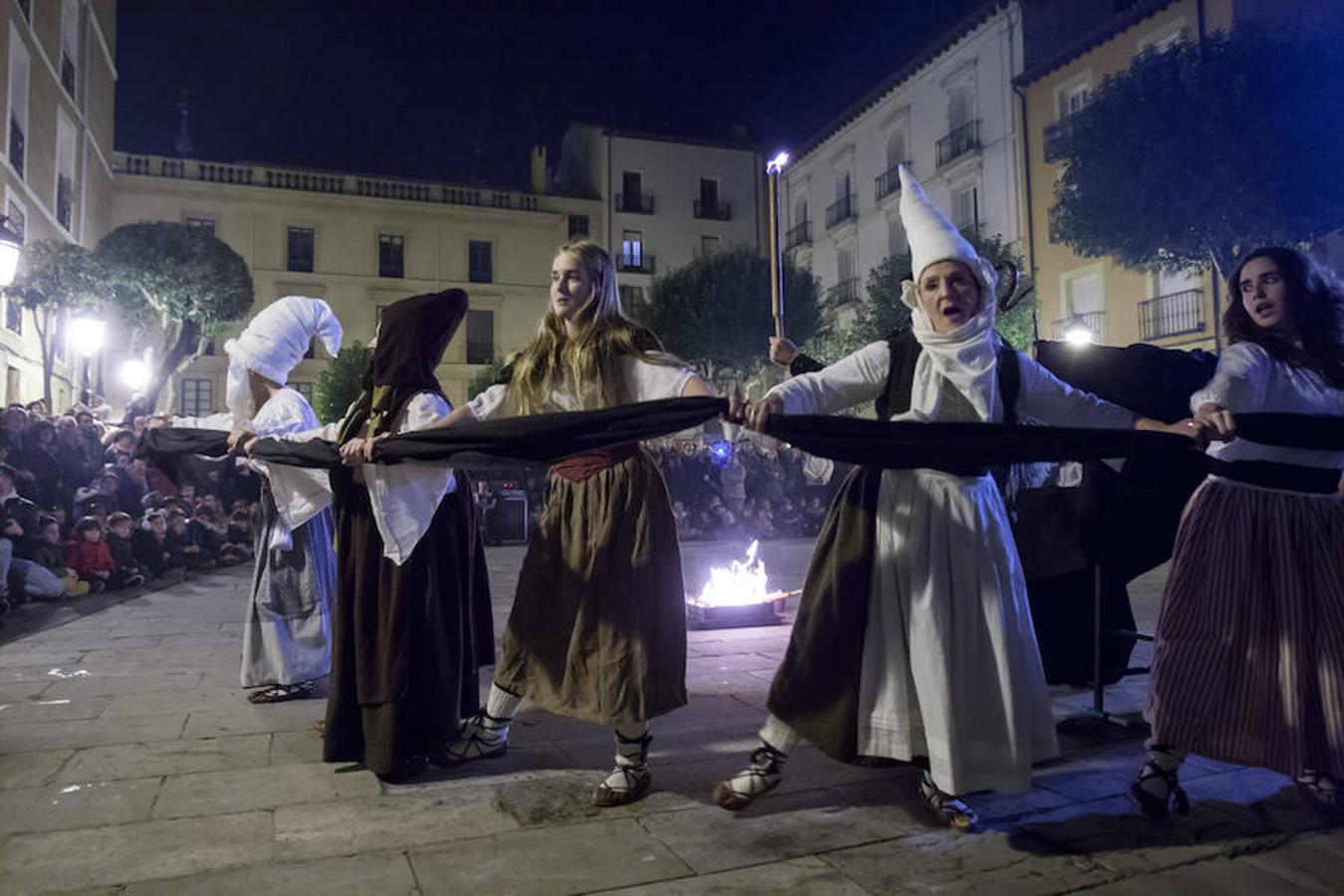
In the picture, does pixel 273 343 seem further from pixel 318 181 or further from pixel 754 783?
pixel 318 181

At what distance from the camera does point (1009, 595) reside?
283 cm

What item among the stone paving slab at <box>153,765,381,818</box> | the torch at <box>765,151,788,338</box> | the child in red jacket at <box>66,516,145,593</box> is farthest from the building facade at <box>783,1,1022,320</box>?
the stone paving slab at <box>153,765,381,818</box>

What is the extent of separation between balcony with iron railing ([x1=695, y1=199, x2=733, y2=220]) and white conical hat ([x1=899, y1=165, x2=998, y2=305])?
3756 cm

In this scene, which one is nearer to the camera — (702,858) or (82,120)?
(702,858)

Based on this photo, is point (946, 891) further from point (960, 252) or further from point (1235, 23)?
point (1235, 23)

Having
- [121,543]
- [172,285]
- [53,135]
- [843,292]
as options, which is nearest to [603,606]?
[121,543]

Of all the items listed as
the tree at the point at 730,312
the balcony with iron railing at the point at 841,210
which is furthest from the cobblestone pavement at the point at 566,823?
the balcony with iron railing at the point at 841,210

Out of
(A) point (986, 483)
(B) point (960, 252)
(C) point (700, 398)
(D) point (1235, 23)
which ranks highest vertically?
(D) point (1235, 23)

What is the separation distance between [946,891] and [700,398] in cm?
155

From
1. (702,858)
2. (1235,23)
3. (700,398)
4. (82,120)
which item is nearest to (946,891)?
(702,858)

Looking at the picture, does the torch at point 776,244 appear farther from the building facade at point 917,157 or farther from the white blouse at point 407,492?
the building facade at point 917,157

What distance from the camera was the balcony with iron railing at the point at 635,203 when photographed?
1506 inches

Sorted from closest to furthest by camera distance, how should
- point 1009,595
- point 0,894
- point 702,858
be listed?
point 0,894
point 702,858
point 1009,595

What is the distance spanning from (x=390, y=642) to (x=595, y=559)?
0.83 meters
